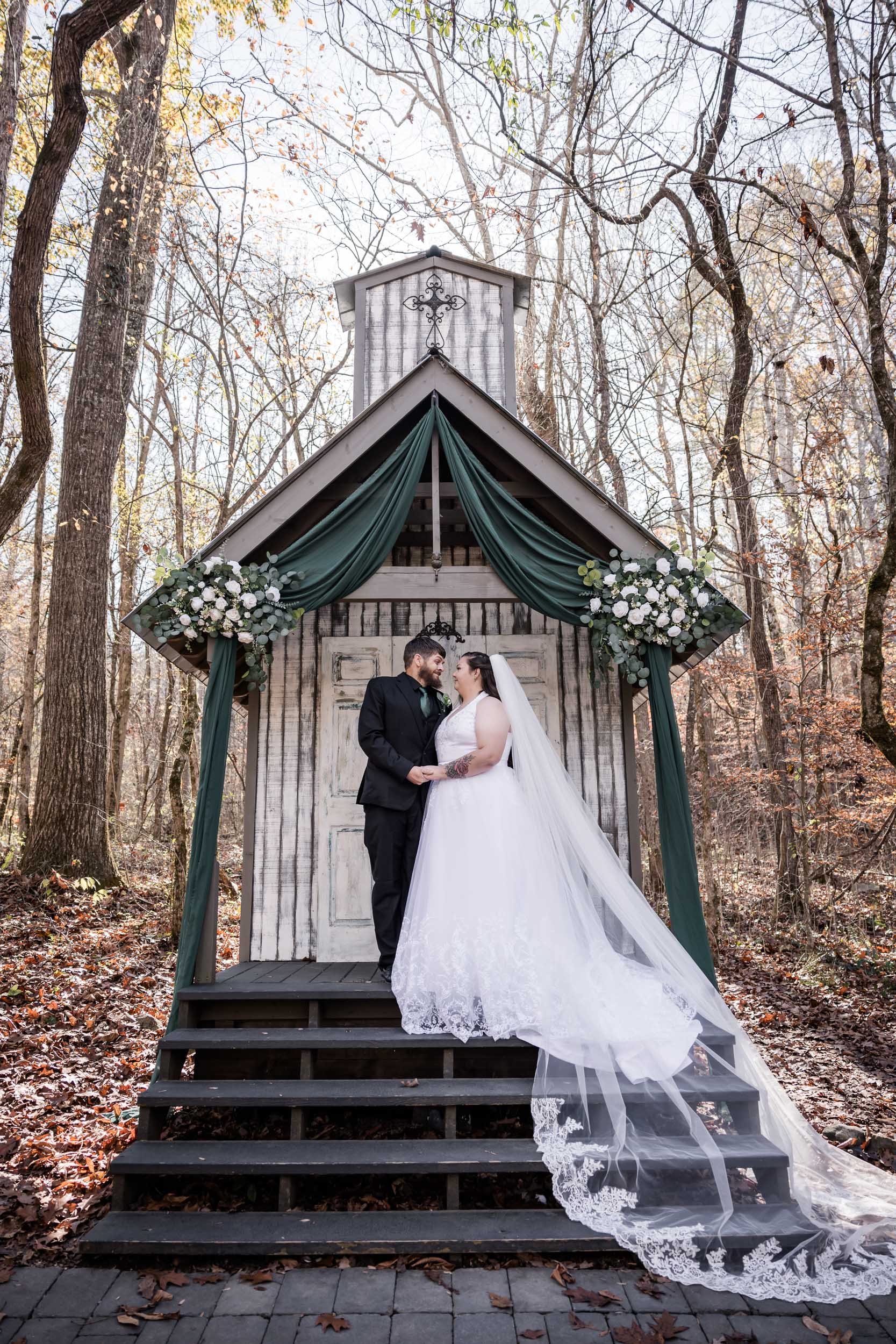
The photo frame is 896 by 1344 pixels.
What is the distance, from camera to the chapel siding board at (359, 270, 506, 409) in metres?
8.58

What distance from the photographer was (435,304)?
28.2ft

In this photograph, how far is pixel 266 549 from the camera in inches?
241

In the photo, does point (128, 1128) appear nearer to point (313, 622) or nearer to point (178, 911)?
point (313, 622)

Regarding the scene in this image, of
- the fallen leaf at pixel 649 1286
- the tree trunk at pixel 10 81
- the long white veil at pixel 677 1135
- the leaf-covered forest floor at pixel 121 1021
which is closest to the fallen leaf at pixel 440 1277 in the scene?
the long white veil at pixel 677 1135

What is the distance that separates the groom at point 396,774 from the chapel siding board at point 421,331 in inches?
163

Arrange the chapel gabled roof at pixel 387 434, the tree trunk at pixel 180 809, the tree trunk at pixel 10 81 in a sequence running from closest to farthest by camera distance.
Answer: the tree trunk at pixel 10 81, the chapel gabled roof at pixel 387 434, the tree trunk at pixel 180 809

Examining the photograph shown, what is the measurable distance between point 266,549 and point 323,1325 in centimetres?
455

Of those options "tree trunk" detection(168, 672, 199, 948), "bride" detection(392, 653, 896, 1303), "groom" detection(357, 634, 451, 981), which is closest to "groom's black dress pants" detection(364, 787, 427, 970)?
"groom" detection(357, 634, 451, 981)

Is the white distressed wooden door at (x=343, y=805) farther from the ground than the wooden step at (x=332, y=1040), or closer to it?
farther from the ground

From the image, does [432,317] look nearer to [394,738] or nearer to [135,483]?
[394,738]

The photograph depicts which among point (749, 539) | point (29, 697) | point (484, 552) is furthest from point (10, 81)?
point (749, 539)

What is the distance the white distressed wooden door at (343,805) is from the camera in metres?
6.36

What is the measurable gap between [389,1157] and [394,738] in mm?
2369

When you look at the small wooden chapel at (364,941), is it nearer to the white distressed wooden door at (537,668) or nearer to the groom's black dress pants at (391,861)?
the white distressed wooden door at (537,668)
